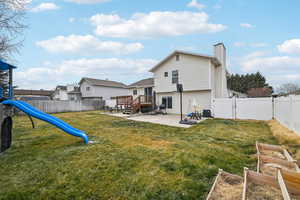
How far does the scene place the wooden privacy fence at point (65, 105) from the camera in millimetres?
16938

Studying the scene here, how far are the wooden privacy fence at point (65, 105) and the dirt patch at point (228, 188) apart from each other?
63.8 feet

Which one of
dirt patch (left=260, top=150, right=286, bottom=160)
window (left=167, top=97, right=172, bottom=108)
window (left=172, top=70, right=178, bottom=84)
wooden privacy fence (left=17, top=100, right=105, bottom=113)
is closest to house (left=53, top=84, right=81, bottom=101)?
wooden privacy fence (left=17, top=100, right=105, bottom=113)

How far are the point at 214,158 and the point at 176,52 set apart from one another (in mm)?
12023

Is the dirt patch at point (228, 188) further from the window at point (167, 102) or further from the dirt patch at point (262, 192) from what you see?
the window at point (167, 102)

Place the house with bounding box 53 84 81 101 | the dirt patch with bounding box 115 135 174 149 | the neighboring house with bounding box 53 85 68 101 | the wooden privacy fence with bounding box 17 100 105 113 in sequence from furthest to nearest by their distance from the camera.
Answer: the neighboring house with bounding box 53 85 68 101
the house with bounding box 53 84 81 101
the wooden privacy fence with bounding box 17 100 105 113
the dirt patch with bounding box 115 135 174 149

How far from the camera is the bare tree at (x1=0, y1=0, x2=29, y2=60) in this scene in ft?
21.4

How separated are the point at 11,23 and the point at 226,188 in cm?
992

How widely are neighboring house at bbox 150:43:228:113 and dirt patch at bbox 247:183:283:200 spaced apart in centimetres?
995

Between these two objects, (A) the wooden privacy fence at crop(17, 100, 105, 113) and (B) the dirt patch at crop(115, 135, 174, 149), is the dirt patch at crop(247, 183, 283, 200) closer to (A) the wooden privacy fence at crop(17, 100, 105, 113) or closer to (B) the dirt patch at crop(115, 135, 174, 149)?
(B) the dirt patch at crop(115, 135, 174, 149)

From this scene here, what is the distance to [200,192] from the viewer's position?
2527 millimetres

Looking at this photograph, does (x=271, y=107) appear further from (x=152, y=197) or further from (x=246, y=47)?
(x=152, y=197)

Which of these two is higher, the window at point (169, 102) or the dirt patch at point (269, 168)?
the window at point (169, 102)

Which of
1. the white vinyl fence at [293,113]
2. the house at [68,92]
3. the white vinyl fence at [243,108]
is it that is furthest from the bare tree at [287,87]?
the house at [68,92]

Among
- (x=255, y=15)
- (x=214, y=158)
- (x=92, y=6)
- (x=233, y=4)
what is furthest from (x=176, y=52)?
(x=214, y=158)
